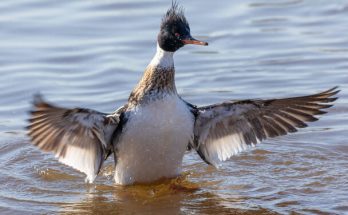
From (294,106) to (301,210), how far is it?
1.07 metres

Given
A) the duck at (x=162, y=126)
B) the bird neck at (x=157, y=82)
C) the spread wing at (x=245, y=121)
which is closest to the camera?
the duck at (x=162, y=126)

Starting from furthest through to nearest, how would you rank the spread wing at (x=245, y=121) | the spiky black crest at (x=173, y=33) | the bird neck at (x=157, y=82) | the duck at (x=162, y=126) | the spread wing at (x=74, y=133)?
the spiky black crest at (x=173, y=33)
the spread wing at (x=245, y=121)
the bird neck at (x=157, y=82)
the duck at (x=162, y=126)
the spread wing at (x=74, y=133)

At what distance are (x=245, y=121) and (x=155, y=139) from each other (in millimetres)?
1051

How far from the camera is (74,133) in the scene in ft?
27.4

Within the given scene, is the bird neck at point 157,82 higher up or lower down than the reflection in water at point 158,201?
higher up

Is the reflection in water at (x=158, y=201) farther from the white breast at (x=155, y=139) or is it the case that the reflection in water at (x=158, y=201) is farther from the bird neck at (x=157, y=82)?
the bird neck at (x=157, y=82)

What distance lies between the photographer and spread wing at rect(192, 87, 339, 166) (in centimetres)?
856

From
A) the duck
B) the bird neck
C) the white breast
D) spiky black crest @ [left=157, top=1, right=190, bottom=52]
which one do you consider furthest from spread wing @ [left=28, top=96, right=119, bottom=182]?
spiky black crest @ [left=157, top=1, right=190, bottom=52]

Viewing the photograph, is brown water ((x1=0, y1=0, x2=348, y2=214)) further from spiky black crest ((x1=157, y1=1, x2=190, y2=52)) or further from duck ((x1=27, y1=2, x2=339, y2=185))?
spiky black crest ((x1=157, y1=1, x2=190, y2=52))

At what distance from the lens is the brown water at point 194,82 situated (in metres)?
8.64

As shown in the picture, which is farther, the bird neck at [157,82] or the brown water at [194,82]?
the brown water at [194,82]

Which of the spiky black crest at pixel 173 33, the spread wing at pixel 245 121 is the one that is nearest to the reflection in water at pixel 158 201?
the spread wing at pixel 245 121

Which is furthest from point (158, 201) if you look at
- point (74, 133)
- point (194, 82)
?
point (194, 82)

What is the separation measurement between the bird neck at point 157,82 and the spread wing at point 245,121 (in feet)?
1.43
